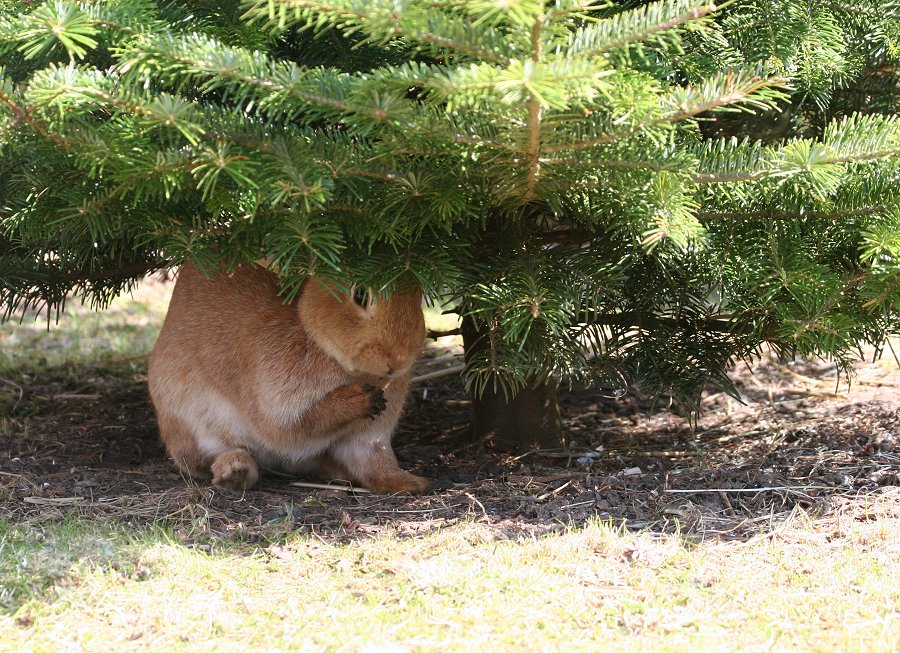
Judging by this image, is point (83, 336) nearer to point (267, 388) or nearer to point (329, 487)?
point (267, 388)

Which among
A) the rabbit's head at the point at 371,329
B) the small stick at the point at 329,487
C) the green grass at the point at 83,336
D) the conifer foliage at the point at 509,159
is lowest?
the small stick at the point at 329,487

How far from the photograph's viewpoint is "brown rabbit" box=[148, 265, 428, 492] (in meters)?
3.96

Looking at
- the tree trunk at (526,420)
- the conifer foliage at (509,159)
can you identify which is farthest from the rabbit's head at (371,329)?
the tree trunk at (526,420)

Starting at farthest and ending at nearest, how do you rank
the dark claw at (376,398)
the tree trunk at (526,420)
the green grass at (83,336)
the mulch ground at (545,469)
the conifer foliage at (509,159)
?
the green grass at (83,336) → the tree trunk at (526,420) → the dark claw at (376,398) → the mulch ground at (545,469) → the conifer foliage at (509,159)

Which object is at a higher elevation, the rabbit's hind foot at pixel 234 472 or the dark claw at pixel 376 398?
the dark claw at pixel 376 398

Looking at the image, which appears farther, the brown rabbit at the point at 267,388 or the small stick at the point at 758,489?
the brown rabbit at the point at 267,388

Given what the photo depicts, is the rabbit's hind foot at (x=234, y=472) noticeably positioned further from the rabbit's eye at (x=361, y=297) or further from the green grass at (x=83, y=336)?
the green grass at (x=83, y=336)

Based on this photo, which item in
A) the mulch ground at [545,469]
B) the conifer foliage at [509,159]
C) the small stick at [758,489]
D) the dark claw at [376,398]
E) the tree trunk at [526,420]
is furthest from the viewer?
the tree trunk at [526,420]

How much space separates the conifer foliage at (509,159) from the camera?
2428 mm

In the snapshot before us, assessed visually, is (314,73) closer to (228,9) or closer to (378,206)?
(378,206)

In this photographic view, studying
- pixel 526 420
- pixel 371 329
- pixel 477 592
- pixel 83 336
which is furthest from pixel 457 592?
pixel 83 336

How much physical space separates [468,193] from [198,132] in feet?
2.70

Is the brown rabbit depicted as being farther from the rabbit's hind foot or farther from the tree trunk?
the tree trunk

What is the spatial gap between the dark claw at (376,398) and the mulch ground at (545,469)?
1.21ft
